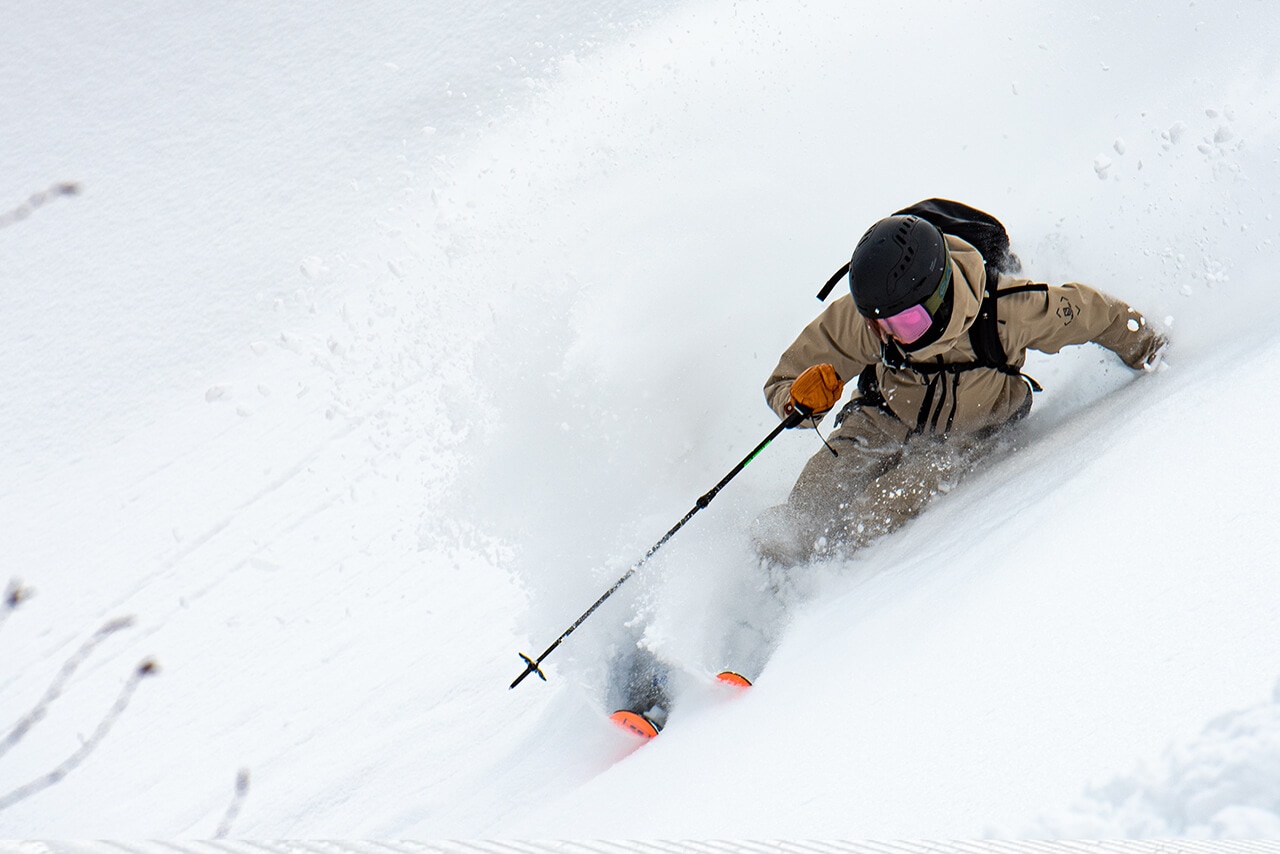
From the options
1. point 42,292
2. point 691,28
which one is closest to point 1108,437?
point 691,28

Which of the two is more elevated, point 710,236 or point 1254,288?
point 710,236

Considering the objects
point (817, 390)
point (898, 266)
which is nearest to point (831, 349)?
point (817, 390)

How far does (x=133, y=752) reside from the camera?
4941 millimetres

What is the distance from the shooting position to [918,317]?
2.71m

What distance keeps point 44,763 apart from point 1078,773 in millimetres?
6090

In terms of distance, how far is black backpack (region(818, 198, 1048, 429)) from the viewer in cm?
298

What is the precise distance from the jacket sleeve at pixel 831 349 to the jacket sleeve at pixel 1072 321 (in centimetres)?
48

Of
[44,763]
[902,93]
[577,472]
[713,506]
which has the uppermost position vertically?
[44,763]

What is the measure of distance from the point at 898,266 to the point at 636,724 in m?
1.87

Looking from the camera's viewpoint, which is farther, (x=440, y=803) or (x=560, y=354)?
(x=560, y=354)

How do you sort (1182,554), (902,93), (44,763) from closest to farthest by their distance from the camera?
(1182,554)
(44,763)
(902,93)

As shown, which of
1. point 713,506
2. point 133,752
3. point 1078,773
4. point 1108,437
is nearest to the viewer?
→ point 1078,773

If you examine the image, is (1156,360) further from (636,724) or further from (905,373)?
(636,724)

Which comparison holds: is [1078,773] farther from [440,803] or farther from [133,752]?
[133,752]
